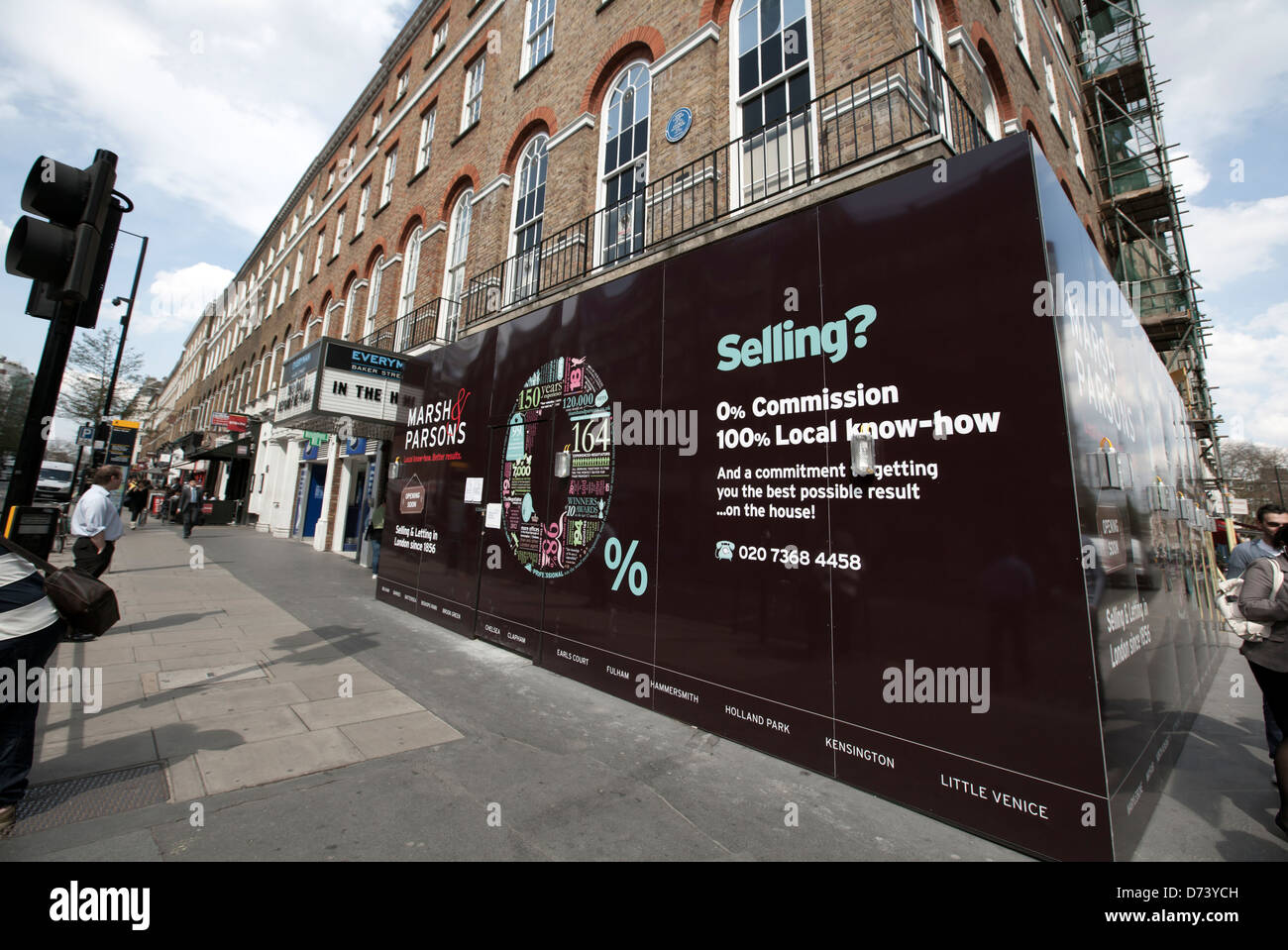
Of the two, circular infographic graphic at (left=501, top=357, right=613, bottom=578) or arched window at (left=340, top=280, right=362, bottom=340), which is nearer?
circular infographic graphic at (left=501, top=357, right=613, bottom=578)

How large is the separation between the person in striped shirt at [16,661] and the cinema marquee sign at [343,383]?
23.4 ft

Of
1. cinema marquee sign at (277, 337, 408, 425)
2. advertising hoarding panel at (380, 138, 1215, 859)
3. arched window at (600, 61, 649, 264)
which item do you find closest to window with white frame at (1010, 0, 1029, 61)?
arched window at (600, 61, 649, 264)

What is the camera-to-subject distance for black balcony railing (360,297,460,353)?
1284 cm

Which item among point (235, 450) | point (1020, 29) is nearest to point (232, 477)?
point (235, 450)

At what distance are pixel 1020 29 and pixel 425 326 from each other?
14.3 metres

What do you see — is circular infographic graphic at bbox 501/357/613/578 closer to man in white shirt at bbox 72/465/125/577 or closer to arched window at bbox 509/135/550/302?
arched window at bbox 509/135/550/302

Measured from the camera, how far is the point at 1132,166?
58.5 ft

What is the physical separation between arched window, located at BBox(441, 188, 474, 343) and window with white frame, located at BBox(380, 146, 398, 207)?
5.06 m

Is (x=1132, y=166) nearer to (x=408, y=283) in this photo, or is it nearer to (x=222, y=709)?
(x=408, y=283)

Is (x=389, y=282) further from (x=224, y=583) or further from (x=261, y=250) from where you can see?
(x=261, y=250)
